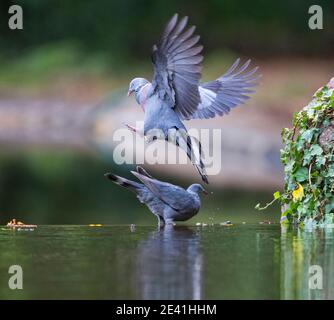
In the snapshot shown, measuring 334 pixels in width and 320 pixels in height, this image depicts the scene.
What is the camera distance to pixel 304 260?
16.4ft

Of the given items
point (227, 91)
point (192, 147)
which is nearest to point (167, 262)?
point (192, 147)

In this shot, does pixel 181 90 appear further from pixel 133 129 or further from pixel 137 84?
pixel 137 84

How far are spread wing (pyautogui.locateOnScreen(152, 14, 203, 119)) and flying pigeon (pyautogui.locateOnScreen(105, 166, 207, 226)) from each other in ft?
2.32

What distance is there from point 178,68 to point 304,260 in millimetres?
2348

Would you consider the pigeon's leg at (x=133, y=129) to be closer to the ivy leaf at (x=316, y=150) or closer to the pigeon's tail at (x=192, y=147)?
the pigeon's tail at (x=192, y=147)

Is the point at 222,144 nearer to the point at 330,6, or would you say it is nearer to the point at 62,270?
the point at 330,6

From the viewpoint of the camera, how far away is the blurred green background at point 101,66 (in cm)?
1834

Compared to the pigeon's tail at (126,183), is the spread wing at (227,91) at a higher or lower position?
higher

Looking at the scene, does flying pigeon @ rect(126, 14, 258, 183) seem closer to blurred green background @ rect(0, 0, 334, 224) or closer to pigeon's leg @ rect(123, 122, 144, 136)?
pigeon's leg @ rect(123, 122, 144, 136)

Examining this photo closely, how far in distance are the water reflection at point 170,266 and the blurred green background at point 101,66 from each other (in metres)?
8.98

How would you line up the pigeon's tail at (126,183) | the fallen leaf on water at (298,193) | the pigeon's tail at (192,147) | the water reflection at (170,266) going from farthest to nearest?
the pigeon's tail at (192,147) < the fallen leaf on water at (298,193) < the pigeon's tail at (126,183) < the water reflection at (170,266)

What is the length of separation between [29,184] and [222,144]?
19.3ft

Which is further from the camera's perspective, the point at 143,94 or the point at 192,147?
the point at 143,94

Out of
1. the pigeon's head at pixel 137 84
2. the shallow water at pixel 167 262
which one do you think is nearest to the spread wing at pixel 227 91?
the pigeon's head at pixel 137 84
